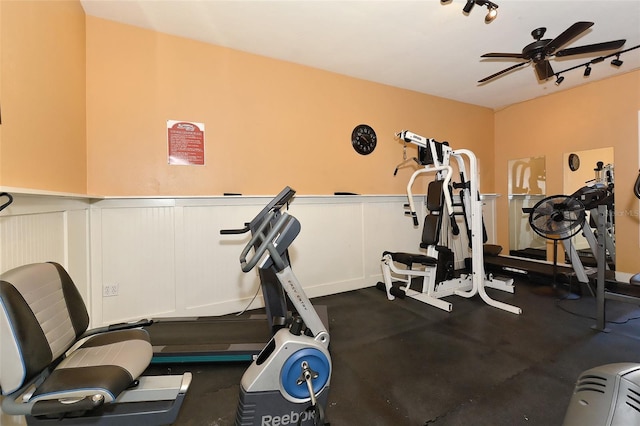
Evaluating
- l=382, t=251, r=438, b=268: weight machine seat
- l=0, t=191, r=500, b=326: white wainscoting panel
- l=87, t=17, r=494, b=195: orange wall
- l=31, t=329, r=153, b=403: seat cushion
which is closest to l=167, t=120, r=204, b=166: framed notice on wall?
l=87, t=17, r=494, b=195: orange wall

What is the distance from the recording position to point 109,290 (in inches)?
99.2

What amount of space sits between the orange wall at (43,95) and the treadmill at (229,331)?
1.32 m

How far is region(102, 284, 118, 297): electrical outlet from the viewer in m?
2.50

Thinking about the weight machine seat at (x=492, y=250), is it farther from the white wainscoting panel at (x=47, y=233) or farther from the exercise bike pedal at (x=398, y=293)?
the white wainscoting panel at (x=47, y=233)

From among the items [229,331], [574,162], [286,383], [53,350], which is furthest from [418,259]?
[574,162]

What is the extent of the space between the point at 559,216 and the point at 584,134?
237 cm

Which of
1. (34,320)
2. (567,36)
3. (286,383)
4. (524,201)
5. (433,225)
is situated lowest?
(286,383)

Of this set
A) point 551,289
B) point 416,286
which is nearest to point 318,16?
point 416,286

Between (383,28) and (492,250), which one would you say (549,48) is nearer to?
(383,28)

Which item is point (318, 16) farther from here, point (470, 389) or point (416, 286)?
point (416, 286)

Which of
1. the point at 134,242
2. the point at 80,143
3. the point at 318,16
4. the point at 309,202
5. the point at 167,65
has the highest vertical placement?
the point at 318,16

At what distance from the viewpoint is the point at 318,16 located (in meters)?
2.58

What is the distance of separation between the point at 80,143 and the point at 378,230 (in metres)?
3.36

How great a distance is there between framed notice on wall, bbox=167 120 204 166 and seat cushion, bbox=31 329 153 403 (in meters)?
1.78
